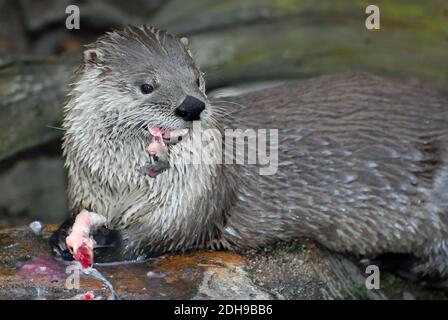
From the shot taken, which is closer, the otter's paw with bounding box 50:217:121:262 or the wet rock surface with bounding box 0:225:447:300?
the wet rock surface with bounding box 0:225:447:300

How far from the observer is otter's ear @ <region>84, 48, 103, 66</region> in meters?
3.63

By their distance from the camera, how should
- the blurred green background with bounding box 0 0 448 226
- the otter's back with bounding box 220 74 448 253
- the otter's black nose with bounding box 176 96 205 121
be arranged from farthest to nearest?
the blurred green background with bounding box 0 0 448 226 < the otter's back with bounding box 220 74 448 253 < the otter's black nose with bounding box 176 96 205 121

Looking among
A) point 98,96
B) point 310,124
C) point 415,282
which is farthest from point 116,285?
point 415,282

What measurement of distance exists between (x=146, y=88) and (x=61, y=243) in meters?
0.75

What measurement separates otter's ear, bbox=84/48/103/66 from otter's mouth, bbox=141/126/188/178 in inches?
14.5

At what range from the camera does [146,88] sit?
351 centimetres

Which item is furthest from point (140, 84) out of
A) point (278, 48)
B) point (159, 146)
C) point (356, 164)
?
point (278, 48)

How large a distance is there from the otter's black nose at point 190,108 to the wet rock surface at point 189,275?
0.64 m

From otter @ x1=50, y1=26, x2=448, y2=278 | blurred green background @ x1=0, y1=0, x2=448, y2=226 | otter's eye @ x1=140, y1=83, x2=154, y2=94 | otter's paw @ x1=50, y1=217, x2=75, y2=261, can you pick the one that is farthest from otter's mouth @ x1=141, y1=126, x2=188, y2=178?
blurred green background @ x1=0, y1=0, x2=448, y2=226

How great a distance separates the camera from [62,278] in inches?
137

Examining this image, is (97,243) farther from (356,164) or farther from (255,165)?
(356,164)

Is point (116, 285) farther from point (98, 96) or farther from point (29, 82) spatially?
point (29, 82)

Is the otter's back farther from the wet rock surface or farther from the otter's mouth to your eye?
the otter's mouth

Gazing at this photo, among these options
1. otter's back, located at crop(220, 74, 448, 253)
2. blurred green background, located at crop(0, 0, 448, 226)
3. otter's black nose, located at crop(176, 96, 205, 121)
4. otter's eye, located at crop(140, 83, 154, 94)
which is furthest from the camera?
blurred green background, located at crop(0, 0, 448, 226)
